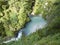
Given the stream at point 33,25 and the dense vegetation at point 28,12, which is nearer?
the dense vegetation at point 28,12

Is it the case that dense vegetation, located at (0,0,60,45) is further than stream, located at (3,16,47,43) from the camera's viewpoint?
No

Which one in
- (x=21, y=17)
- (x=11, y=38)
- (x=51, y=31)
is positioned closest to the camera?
(x=51, y=31)

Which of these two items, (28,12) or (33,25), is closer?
(33,25)

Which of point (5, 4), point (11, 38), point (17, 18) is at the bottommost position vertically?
point (11, 38)

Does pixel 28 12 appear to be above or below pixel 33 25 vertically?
above

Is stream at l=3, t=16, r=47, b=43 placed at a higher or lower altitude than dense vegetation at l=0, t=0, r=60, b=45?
lower

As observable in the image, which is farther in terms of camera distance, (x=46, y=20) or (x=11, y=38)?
(x=46, y=20)

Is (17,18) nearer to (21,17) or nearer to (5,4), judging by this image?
(21,17)

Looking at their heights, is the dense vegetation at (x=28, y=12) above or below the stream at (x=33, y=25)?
above

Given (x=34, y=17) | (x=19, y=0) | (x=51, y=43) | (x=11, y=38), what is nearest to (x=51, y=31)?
(x=51, y=43)

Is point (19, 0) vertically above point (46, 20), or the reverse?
point (19, 0)

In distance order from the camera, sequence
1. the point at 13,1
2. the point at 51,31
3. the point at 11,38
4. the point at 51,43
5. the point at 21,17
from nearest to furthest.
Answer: the point at 51,43 < the point at 51,31 < the point at 11,38 < the point at 21,17 < the point at 13,1
